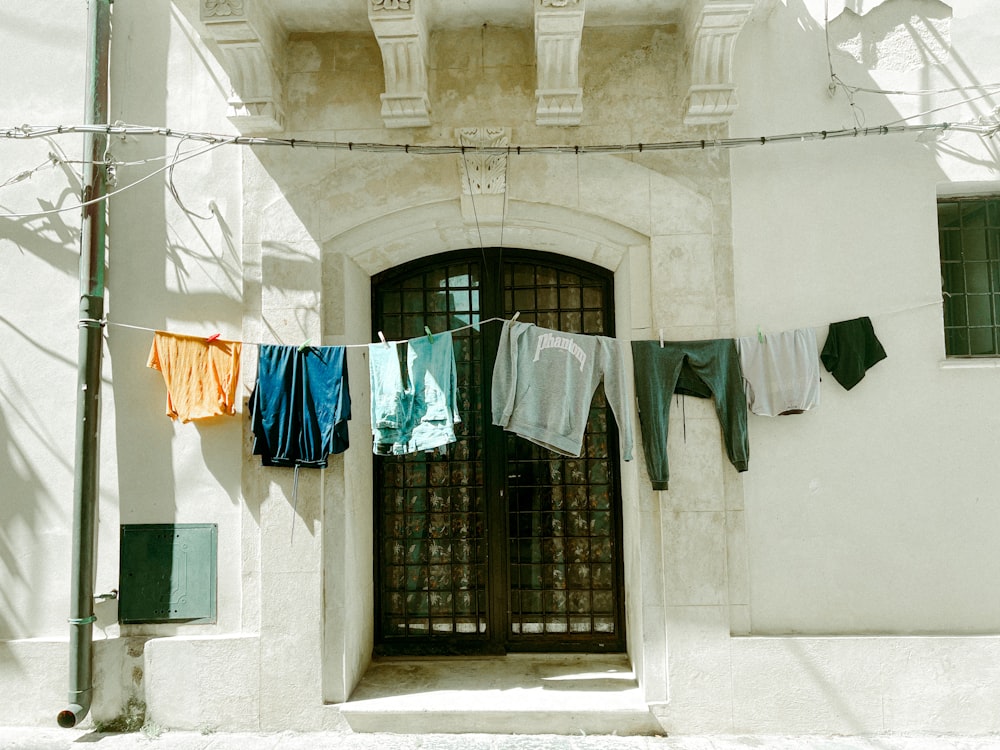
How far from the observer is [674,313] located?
5.17m

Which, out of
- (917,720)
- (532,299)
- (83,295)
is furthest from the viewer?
(532,299)

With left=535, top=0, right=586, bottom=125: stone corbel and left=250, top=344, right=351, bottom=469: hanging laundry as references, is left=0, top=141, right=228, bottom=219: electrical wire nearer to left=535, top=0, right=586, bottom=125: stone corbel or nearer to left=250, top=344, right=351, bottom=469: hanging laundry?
left=250, top=344, right=351, bottom=469: hanging laundry

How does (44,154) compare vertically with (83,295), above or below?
above

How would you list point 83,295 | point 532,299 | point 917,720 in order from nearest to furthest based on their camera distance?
1. point 917,720
2. point 83,295
3. point 532,299

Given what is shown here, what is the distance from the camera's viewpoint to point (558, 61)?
16.5 feet

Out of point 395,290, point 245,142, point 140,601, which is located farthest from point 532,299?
point 140,601

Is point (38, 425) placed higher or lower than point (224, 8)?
lower

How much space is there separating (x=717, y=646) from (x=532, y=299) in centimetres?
318

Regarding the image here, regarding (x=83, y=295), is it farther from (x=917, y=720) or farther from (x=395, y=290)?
(x=917, y=720)

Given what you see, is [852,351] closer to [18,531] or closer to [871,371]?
[871,371]

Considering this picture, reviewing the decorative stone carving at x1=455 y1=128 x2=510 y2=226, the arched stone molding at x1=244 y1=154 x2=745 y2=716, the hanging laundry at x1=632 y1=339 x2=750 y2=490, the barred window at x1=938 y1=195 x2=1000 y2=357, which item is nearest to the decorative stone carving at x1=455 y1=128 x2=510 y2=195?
the decorative stone carving at x1=455 y1=128 x2=510 y2=226

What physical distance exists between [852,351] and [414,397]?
336 cm

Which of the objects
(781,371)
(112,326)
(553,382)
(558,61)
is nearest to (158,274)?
(112,326)

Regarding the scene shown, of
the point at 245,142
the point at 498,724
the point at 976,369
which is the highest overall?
the point at 245,142
